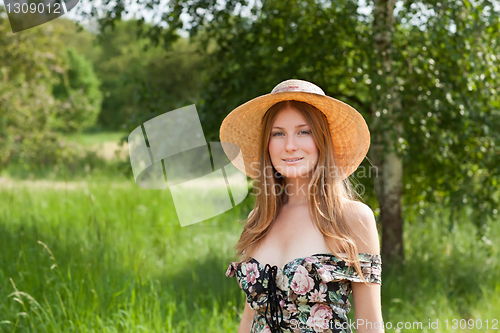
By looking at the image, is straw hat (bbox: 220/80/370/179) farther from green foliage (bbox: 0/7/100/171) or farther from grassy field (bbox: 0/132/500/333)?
green foliage (bbox: 0/7/100/171)

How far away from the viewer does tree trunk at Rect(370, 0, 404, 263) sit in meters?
3.21

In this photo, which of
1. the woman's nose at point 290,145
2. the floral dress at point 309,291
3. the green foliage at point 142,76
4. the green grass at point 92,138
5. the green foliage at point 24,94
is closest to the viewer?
the floral dress at point 309,291

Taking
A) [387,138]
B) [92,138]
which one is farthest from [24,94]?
[92,138]

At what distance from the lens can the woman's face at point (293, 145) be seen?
5.16 feet

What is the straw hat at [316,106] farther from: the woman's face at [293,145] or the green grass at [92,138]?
the green grass at [92,138]

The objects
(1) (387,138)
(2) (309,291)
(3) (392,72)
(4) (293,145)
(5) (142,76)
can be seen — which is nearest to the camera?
(2) (309,291)

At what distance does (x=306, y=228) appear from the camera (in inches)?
61.6

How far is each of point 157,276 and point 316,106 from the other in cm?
274

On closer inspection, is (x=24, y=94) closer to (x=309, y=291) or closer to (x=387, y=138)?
(x=387, y=138)

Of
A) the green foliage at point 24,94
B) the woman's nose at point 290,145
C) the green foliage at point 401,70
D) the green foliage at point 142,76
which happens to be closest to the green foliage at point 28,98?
the green foliage at point 24,94

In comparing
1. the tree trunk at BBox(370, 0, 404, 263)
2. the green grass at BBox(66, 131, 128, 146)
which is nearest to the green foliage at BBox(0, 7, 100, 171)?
the green grass at BBox(66, 131, 128, 146)

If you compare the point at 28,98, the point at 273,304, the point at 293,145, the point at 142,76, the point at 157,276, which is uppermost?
the point at 28,98

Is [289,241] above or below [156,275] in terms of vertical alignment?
above

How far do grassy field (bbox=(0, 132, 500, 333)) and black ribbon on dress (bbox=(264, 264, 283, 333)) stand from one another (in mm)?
1335
